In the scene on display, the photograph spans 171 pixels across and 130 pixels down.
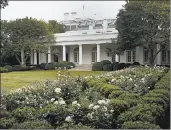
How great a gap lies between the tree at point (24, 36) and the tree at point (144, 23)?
1131cm

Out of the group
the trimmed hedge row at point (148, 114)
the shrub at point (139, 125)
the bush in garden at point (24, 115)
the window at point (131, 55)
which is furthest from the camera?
the window at point (131, 55)

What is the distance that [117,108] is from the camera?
6598 millimetres

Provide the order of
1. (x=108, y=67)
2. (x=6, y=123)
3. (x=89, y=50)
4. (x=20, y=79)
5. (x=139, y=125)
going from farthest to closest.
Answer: (x=89, y=50), (x=108, y=67), (x=20, y=79), (x=6, y=123), (x=139, y=125)

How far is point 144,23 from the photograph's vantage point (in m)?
28.7

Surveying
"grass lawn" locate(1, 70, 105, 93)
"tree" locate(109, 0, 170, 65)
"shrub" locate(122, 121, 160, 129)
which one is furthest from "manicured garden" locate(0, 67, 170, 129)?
"tree" locate(109, 0, 170, 65)

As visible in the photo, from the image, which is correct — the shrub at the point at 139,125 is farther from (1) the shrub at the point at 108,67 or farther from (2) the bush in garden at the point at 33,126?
(1) the shrub at the point at 108,67

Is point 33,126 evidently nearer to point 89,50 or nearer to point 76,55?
point 89,50

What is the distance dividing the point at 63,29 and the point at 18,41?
1922 centimetres

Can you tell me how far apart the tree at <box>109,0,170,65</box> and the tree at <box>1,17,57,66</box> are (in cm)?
1131

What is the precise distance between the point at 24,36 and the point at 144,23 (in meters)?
14.3

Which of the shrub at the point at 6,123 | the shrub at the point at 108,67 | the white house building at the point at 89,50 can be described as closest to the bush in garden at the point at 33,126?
the shrub at the point at 6,123

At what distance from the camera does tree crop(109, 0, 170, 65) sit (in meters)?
28.3

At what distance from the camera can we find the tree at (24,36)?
36531 millimetres

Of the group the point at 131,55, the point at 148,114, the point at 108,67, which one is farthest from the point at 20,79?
the point at 131,55
